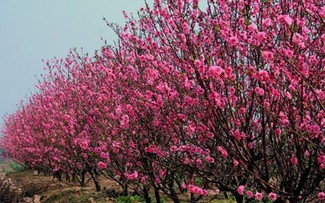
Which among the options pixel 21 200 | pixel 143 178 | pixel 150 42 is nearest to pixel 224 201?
pixel 143 178

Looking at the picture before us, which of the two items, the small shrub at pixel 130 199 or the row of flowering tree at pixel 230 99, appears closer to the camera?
the row of flowering tree at pixel 230 99

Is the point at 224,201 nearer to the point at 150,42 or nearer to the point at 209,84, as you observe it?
the point at 150,42

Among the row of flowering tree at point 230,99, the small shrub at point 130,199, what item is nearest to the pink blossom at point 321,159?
the row of flowering tree at point 230,99

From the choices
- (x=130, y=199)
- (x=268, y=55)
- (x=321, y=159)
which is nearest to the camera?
(x=268, y=55)

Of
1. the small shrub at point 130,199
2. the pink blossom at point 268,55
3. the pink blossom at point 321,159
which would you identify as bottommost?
the pink blossom at point 321,159

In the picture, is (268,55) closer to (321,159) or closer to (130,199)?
(321,159)

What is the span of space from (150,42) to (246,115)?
239cm

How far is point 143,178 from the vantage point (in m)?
8.63

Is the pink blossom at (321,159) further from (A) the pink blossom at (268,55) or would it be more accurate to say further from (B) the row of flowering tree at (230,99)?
(A) the pink blossom at (268,55)

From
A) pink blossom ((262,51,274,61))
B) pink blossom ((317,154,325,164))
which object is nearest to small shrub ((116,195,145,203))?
pink blossom ((317,154,325,164))

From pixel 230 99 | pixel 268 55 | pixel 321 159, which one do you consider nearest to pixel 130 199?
pixel 230 99

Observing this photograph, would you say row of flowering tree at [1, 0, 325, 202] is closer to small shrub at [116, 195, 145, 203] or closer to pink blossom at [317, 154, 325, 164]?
pink blossom at [317, 154, 325, 164]

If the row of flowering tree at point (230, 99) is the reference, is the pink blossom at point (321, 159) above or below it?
below

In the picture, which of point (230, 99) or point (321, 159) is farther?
point (230, 99)
